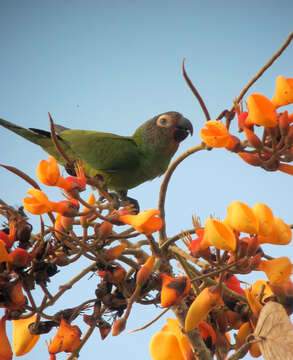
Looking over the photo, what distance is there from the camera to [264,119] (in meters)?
1.11

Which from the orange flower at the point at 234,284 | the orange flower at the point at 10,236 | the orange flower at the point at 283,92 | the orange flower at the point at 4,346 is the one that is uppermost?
the orange flower at the point at 283,92

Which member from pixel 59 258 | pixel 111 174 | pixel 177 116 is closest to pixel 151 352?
pixel 59 258

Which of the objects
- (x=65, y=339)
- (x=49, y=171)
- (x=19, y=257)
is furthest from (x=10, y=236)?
(x=65, y=339)

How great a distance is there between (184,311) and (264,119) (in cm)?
56

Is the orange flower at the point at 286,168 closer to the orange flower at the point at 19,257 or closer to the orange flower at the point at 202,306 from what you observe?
the orange flower at the point at 202,306

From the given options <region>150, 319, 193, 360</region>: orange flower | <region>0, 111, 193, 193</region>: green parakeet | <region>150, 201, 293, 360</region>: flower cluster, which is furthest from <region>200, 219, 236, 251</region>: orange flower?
<region>0, 111, 193, 193</region>: green parakeet

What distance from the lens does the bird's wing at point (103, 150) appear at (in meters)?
3.17

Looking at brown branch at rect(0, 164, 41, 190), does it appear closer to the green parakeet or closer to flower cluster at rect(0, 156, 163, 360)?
flower cluster at rect(0, 156, 163, 360)

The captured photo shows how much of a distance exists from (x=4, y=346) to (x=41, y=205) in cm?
38

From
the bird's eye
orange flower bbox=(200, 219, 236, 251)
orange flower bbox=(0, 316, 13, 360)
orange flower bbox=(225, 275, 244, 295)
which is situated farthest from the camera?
the bird's eye

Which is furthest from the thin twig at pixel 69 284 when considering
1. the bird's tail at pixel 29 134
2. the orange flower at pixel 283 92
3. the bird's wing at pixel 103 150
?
the bird's tail at pixel 29 134

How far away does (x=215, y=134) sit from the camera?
1.16 metres

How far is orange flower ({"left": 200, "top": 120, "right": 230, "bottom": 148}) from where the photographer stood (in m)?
1.14

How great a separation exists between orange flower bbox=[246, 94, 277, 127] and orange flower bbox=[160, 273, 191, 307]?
0.44 metres
